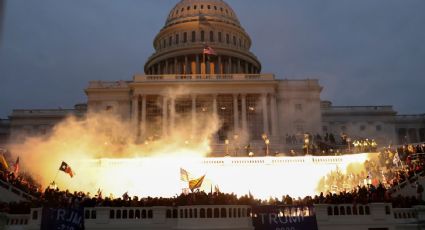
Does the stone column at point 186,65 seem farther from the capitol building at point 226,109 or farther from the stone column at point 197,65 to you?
the capitol building at point 226,109

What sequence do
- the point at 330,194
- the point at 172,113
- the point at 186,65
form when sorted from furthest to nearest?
1. the point at 186,65
2. the point at 172,113
3. the point at 330,194

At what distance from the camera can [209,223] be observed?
21719 millimetres

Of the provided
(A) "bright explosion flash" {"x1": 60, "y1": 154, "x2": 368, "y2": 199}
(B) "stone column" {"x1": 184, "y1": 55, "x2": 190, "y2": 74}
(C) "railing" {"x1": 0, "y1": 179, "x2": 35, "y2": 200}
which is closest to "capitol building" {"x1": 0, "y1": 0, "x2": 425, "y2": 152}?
(B) "stone column" {"x1": 184, "y1": 55, "x2": 190, "y2": 74}

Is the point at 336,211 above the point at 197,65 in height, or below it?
below

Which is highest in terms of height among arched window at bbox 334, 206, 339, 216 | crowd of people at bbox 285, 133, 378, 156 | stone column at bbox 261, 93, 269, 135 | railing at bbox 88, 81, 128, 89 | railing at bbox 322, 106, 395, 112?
railing at bbox 88, 81, 128, 89

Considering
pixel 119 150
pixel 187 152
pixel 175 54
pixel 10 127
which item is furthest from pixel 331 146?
pixel 10 127

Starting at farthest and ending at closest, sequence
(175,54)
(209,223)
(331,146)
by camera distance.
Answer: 1. (175,54)
2. (331,146)
3. (209,223)

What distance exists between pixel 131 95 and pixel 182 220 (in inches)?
1837

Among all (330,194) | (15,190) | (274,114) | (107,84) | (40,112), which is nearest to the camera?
(330,194)

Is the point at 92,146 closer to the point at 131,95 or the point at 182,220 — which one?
the point at 131,95

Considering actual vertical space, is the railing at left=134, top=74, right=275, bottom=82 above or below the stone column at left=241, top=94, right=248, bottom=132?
above

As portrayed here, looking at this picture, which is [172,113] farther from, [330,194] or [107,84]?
[330,194]

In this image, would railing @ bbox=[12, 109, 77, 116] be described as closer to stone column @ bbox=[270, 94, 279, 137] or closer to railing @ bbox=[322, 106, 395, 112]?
stone column @ bbox=[270, 94, 279, 137]

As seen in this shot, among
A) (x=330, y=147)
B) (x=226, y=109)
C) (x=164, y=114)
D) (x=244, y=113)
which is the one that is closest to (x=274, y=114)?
(x=244, y=113)
